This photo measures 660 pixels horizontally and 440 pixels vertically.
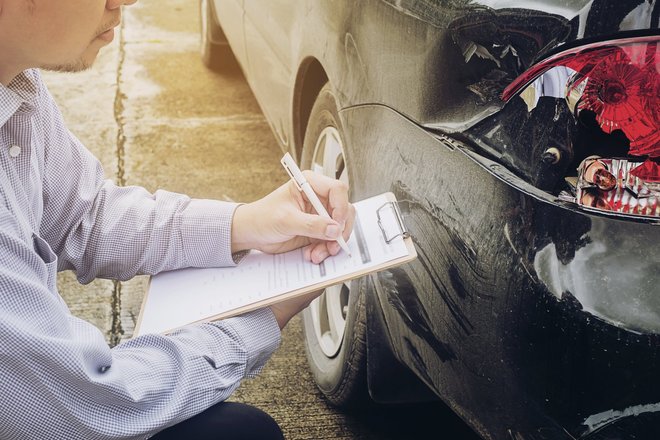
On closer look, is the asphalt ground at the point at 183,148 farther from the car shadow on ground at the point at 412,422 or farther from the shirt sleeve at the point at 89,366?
the shirt sleeve at the point at 89,366

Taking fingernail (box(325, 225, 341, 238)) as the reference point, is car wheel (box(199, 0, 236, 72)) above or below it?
below

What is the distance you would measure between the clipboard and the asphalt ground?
84 cm

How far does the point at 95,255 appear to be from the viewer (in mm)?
1670

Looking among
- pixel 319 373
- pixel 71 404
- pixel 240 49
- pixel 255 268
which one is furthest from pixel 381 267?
pixel 240 49

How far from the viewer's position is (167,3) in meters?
6.57

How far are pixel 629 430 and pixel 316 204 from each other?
2.20ft

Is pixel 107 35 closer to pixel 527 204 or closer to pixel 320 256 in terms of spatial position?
pixel 320 256

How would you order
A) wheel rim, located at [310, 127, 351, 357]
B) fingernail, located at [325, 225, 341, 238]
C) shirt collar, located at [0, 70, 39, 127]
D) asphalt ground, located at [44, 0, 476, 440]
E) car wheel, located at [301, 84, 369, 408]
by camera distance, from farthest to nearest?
asphalt ground, located at [44, 0, 476, 440] < wheel rim, located at [310, 127, 351, 357] < car wheel, located at [301, 84, 369, 408] < fingernail, located at [325, 225, 341, 238] < shirt collar, located at [0, 70, 39, 127]

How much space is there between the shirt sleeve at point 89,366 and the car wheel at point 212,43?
11.5 ft

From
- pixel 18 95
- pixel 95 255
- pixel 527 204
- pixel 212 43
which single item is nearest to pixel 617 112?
pixel 527 204

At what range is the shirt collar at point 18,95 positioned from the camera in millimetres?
1268

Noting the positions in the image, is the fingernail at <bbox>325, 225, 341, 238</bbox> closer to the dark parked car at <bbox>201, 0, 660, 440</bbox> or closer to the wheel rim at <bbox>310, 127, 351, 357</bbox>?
the dark parked car at <bbox>201, 0, 660, 440</bbox>

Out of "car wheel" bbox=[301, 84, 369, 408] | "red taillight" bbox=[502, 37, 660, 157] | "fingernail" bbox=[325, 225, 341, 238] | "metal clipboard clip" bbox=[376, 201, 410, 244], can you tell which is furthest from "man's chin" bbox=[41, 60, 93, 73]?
"car wheel" bbox=[301, 84, 369, 408]

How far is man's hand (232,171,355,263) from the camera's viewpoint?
1535 mm
